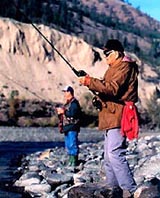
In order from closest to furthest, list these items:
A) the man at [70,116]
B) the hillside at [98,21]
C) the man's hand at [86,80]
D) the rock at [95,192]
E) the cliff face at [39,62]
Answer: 1. the man's hand at [86,80]
2. the rock at [95,192]
3. the man at [70,116]
4. the cliff face at [39,62]
5. the hillside at [98,21]

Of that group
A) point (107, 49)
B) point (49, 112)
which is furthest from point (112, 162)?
point (49, 112)

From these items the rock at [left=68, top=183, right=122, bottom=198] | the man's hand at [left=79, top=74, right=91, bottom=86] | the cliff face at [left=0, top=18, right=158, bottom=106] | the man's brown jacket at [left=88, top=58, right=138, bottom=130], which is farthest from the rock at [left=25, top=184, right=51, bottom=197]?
the cliff face at [left=0, top=18, right=158, bottom=106]

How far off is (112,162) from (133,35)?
106m

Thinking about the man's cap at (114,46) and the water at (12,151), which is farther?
the water at (12,151)

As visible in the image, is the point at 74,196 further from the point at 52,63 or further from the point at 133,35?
the point at 133,35

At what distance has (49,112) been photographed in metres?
49.1

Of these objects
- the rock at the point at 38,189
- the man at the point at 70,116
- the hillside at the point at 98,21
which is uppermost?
the hillside at the point at 98,21

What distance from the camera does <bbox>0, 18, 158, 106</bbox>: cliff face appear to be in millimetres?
57562

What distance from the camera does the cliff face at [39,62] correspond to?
189ft

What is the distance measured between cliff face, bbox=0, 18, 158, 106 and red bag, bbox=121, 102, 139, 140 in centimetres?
4568

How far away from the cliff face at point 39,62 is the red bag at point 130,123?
45676mm

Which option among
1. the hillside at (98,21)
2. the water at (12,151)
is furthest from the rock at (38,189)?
the hillside at (98,21)

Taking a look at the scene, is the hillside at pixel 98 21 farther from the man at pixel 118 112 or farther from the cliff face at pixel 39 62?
the man at pixel 118 112

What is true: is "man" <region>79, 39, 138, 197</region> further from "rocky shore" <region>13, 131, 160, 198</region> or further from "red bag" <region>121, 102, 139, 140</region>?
"rocky shore" <region>13, 131, 160, 198</region>
